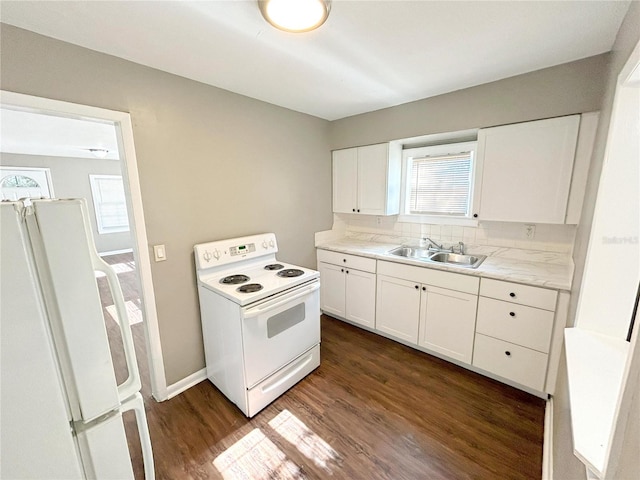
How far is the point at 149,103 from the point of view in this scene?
1784 mm

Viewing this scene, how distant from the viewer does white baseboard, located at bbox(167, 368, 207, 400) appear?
206 centimetres

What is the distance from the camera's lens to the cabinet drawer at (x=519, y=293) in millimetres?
1812

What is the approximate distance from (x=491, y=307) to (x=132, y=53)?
3.02m

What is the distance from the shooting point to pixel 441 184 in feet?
9.28

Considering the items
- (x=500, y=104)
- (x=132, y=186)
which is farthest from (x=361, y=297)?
(x=132, y=186)

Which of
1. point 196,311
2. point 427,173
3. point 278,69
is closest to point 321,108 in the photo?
point 278,69

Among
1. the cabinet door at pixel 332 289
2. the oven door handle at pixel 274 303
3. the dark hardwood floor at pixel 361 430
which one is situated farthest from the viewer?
the cabinet door at pixel 332 289

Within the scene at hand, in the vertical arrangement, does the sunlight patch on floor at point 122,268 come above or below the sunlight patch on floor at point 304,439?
above

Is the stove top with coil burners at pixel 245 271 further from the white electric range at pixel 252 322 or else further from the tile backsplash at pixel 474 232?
the tile backsplash at pixel 474 232

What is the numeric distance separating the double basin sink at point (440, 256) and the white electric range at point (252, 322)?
1.17m

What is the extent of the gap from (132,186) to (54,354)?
1.46 metres

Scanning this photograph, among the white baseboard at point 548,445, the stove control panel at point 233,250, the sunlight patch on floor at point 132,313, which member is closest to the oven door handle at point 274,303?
the stove control panel at point 233,250

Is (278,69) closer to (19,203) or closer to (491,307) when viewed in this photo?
(19,203)

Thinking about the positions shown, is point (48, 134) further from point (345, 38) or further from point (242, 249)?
point (345, 38)
